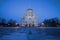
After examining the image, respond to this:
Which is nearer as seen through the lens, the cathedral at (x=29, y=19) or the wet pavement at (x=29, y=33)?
the wet pavement at (x=29, y=33)

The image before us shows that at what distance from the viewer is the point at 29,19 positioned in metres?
3.67

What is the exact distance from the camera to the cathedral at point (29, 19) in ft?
12.0

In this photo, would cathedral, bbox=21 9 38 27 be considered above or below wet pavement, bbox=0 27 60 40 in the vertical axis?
above

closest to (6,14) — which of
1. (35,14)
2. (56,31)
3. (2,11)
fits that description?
(2,11)

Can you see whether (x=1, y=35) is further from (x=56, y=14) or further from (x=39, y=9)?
(x=56, y=14)

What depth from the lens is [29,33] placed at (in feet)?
12.0

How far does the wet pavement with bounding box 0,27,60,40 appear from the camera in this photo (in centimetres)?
356

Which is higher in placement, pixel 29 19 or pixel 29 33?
pixel 29 19

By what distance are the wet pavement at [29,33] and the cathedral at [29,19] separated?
9 cm

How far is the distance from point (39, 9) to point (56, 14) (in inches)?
14.9

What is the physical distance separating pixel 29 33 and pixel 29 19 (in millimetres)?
298

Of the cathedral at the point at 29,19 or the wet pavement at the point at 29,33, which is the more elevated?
the cathedral at the point at 29,19

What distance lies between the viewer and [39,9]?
3705 mm

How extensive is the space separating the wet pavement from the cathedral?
0.29 ft
